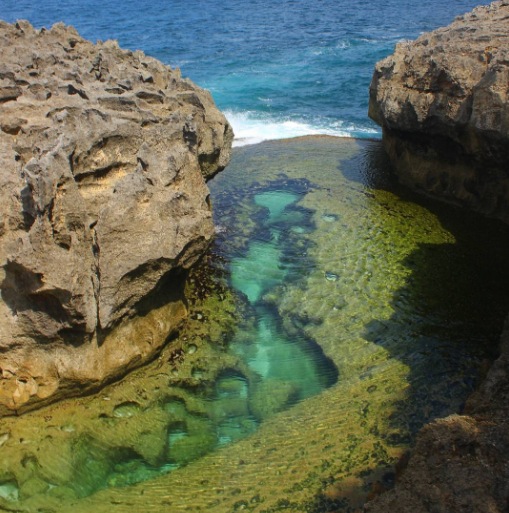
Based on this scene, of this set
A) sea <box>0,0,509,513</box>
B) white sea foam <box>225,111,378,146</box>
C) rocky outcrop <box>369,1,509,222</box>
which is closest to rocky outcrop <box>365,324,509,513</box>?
sea <box>0,0,509,513</box>

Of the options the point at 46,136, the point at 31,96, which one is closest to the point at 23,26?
the point at 31,96

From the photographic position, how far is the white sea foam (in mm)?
18105

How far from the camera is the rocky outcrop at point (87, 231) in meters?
6.64

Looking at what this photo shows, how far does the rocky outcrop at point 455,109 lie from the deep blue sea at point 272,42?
198 inches

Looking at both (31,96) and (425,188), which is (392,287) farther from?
(31,96)

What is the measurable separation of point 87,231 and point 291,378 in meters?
3.38

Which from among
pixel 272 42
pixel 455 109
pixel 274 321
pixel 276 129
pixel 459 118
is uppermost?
pixel 455 109

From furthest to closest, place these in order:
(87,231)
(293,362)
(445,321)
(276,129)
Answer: (276,129) < (445,321) < (293,362) < (87,231)

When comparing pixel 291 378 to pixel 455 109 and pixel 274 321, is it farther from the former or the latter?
pixel 455 109

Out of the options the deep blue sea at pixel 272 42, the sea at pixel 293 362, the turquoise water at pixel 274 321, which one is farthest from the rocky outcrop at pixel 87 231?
the deep blue sea at pixel 272 42

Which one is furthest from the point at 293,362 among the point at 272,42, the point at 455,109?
the point at 272,42

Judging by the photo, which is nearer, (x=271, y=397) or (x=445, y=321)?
(x=271, y=397)

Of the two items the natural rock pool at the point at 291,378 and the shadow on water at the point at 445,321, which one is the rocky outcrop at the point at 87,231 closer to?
the natural rock pool at the point at 291,378

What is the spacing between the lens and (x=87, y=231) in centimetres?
694
